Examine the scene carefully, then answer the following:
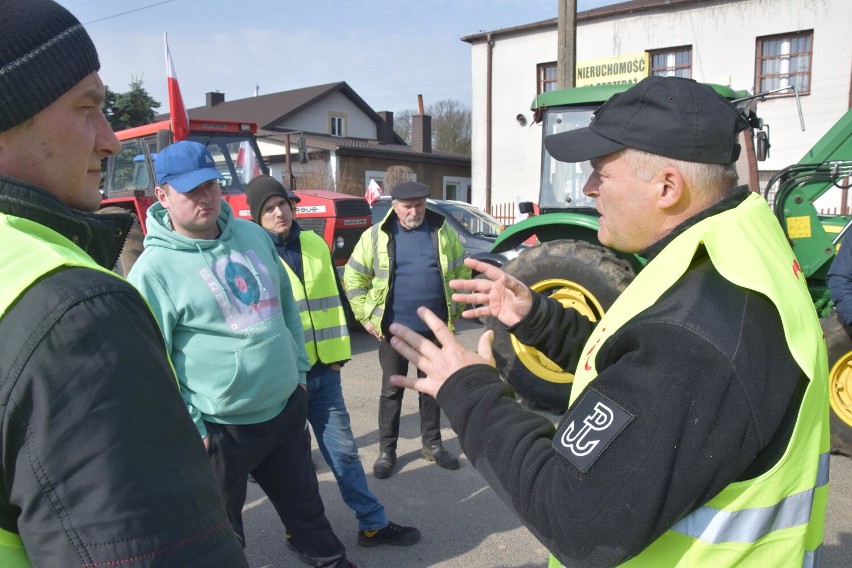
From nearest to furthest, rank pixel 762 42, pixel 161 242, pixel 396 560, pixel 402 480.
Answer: pixel 161 242 → pixel 396 560 → pixel 402 480 → pixel 762 42

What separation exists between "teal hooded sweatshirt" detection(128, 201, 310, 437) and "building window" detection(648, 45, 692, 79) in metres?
17.3

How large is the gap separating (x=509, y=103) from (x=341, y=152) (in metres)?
6.51

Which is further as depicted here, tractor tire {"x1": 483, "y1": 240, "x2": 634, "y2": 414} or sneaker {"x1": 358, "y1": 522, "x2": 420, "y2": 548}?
tractor tire {"x1": 483, "y1": 240, "x2": 634, "y2": 414}

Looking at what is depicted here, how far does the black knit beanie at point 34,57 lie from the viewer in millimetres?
974

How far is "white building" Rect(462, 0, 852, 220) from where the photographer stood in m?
15.9

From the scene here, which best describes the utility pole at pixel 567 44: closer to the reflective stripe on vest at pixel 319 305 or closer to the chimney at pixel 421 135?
the reflective stripe on vest at pixel 319 305

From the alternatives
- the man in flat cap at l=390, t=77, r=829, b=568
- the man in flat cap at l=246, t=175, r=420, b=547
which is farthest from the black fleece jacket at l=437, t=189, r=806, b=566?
the man in flat cap at l=246, t=175, r=420, b=547

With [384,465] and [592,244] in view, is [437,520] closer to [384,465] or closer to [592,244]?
[384,465]

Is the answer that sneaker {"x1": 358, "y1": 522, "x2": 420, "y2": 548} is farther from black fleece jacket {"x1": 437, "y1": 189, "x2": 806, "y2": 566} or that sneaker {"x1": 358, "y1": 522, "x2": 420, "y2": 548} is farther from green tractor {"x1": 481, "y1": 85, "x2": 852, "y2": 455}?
black fleece jacket {"x1": 437, "y1": 189, "x2": 806, "y2": 566}

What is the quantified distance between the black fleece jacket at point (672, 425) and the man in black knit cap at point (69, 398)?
0.57m

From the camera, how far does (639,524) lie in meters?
1.14

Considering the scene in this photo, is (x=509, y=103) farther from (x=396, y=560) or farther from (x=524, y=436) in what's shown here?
(x=524, y=436)

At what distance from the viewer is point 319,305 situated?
3752mm

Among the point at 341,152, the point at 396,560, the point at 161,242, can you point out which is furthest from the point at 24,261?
the point at 341,152
